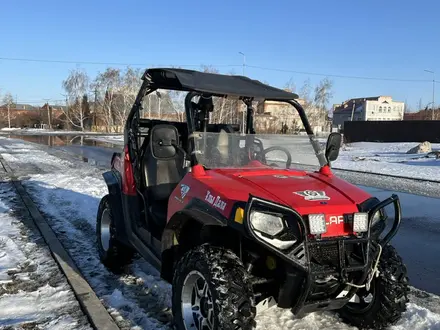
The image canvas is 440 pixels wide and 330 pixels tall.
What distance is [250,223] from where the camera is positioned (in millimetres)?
2725

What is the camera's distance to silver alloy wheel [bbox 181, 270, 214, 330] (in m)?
3.08

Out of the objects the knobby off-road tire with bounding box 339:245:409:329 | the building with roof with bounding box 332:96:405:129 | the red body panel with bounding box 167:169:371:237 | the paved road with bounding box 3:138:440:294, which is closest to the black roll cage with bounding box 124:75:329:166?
the red body panel with bounding box 167:169:371:237

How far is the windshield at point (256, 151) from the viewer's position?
3.64m

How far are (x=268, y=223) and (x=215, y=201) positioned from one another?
0.40 metres

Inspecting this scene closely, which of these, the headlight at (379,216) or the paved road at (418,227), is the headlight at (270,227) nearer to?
the headlight at (379,216)

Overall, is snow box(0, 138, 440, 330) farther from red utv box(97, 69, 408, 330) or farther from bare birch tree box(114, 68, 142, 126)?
bare birch tree box(114, 68, 142, 126)

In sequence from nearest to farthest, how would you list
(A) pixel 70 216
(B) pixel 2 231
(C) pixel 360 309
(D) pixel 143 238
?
(C) pixel 360 309 < (D) pixel 143 238 < (B) pixel 2 231 < (A) pixel 70 216

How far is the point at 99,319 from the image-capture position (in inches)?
146

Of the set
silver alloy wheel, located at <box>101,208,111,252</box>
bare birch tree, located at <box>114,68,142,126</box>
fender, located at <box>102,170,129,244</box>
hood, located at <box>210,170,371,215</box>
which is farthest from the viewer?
bare birch tree, located at <box>114,68,142,126</box>

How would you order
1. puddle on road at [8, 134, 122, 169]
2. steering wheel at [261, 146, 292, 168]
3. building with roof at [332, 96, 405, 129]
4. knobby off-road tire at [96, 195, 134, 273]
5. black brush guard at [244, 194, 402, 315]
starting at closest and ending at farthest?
black brush guard at [244, 194, 402, 315] < steering wheel at [261, 146, 292, 168] < knobby off-road tire at [96, 195, 134, 273] < puddle on road at [8, 134, 122, 169] < building with roof at [332, 96, 405, 129]

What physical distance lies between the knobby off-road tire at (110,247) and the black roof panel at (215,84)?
1.74 metres

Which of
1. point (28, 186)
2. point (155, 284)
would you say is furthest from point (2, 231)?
point (28, 186)

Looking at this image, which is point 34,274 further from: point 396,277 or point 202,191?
point 396,277

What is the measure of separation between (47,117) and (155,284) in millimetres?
99062
